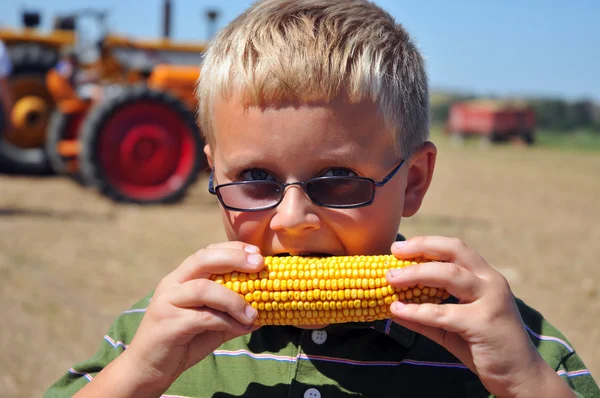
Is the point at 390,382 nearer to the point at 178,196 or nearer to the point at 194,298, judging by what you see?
the point at 194,298

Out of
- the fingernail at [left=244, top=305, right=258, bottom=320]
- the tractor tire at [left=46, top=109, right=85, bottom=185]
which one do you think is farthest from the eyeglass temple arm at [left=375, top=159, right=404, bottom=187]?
the tractor tire at [left=46, top=109, right=85, bottom=185]

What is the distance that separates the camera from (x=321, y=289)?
1775mm

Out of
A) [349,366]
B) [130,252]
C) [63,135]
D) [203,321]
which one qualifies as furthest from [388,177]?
[63,135]

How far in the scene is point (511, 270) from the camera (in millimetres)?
6758

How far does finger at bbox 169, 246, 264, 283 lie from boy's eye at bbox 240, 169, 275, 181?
208 millimetres

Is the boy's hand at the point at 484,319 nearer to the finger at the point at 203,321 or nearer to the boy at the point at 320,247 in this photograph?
the boy at the point at 320,247

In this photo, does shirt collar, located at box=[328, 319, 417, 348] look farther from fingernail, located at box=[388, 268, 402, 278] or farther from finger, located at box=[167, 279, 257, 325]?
finger, located at box=[167, 279, 257, 325]

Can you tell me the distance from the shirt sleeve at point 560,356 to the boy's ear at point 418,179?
0.41 meters

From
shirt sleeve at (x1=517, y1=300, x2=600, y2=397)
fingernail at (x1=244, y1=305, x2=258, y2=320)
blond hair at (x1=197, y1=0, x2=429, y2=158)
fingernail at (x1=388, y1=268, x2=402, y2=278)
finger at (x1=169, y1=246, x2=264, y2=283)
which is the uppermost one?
blond hair at (x1=197, y1=0, x2=429, y2=158)

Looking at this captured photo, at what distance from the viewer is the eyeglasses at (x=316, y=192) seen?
5.96ft

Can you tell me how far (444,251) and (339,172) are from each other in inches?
13.3

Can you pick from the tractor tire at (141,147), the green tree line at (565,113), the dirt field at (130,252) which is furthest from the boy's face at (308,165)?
the green tree line at (565,113)

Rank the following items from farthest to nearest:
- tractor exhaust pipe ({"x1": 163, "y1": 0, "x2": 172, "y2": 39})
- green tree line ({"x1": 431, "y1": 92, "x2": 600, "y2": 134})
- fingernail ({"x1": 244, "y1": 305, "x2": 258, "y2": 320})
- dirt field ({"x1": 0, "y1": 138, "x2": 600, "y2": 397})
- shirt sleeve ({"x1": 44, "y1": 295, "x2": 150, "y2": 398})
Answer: green tree line ({"x1": 431, "y1": 92, "x2": 600, "y2": 134}) → tractor exhaust pipe ({"x1": 163, "y1": 0, "x2": 172, "y2": 39}) → dirt field ({"x1": 0, "y1": 138, "x2": 600, "y2": 397}) → shirt sleeve ({"x1": 44, "y1": 295, "x2": 150, "y2": 398}) → fingernail ({"x1": 244, "y1": 305, "x2": 258, "y2": 320})

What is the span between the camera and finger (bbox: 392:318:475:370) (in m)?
1.71
